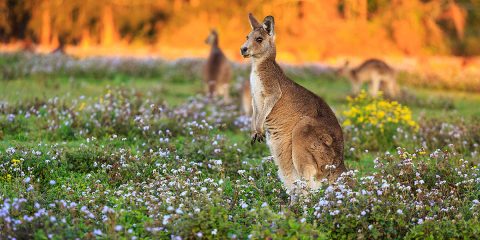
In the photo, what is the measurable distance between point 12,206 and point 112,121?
4801 millimetres

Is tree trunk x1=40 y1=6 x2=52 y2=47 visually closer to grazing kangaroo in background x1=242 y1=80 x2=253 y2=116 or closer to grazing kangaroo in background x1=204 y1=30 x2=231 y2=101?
grazing kangaroo in background x1=204 y1=30 x2=231 y2=101

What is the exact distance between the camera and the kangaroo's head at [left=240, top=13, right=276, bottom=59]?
7.12m

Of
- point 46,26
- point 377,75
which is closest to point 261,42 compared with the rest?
point 377,75

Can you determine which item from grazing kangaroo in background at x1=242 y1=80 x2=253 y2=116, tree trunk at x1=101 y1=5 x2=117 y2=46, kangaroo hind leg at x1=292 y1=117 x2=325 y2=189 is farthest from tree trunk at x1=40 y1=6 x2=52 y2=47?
kangaroo hind leg at x1=292 y1=117 x2=325 y2=189

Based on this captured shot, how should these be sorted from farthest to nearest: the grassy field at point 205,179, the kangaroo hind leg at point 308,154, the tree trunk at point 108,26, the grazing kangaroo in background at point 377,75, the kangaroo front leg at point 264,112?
the tree trunk at point 108,26
the grazing kangaroo in background at point 377,75
the kangaroo front leg at point 264,112
the kangaroo hind leg at point 308,154
the grassy field at point 205,179

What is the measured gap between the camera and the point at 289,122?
705 cm

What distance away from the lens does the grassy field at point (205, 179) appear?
5.56 metres

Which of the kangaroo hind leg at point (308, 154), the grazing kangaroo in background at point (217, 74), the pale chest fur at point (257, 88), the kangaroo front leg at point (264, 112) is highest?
the pale chest fur at point (257, 88)

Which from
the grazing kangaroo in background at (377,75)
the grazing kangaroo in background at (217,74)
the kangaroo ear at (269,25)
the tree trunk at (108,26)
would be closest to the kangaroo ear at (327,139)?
the kangaroo ear at (269,25)

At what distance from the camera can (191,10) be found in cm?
4178

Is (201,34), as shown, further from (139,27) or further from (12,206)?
(12,206)

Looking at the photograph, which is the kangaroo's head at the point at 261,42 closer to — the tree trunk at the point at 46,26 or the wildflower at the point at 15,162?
the wildflower at the point at 15,162

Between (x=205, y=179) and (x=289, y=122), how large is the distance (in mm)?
1131

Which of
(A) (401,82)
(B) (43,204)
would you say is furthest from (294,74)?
(B) (43,204)
